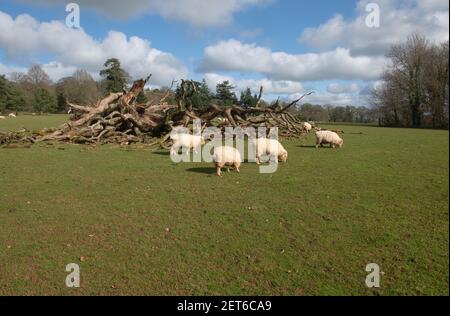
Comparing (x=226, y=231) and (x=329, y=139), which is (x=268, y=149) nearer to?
(x=329, y=139)

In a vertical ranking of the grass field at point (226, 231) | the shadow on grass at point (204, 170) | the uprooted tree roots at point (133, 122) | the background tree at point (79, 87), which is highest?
the background tree at point (79, 87)

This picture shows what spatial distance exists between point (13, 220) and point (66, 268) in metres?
2.91

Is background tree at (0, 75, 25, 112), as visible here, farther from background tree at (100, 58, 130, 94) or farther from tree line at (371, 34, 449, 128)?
tree line at (371, 34, 449, 128)

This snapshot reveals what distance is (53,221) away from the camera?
7.19 metres

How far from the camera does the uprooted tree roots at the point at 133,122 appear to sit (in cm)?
2031

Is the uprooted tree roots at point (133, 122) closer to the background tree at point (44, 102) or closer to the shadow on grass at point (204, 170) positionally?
the shadow on grass at point (204, 170)

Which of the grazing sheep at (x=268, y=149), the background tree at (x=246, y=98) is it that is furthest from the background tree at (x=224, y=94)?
the grazing sheep at (x=268, y=149)

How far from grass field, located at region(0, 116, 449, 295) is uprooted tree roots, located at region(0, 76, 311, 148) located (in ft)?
29.1

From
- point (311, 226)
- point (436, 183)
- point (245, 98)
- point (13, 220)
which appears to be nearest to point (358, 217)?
point (311, 226)

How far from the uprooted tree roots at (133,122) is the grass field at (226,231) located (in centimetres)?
888

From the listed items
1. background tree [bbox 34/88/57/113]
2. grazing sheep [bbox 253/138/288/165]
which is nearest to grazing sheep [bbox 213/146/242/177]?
grazing sheep [bbox 253/138/288/165]

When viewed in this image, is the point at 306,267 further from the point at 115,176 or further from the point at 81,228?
the point at 115,176

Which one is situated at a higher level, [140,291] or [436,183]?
[436,183]

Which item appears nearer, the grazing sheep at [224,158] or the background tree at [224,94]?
the grazing sheep at [224,158]
